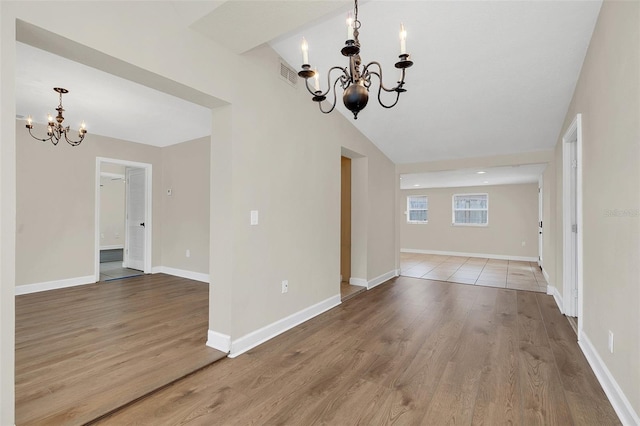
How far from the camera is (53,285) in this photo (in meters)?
4.58

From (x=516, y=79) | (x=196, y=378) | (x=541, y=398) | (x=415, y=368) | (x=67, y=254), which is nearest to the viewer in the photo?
(x=541, y=398)

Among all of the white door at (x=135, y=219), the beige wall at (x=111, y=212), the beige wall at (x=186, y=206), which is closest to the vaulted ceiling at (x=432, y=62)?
the beige wall at (x=186, y=206)

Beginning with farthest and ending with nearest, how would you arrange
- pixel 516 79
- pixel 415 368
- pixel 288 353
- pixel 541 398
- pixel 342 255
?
pixel 342 255 < pixel 516 79 < pixel 288 353 < pixel 415 368 < pixel 541 398

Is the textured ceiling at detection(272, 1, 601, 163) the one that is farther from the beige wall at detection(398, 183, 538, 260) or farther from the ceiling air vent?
the beige wall at detection(398, 183, 538, 260)

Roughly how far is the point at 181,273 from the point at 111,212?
609 cm

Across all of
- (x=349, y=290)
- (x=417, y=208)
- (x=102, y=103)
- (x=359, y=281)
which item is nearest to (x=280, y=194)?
(x=349, y=290)

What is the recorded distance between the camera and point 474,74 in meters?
3.23

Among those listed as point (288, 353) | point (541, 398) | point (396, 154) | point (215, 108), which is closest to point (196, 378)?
point (288, 353)

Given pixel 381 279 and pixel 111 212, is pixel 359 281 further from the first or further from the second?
pixel 111 212

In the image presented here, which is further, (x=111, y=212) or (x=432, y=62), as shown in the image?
(x=111, y=212)

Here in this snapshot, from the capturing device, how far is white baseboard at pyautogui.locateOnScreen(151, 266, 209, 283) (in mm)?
5277

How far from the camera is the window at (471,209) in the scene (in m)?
9.46

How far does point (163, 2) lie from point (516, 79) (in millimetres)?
3414

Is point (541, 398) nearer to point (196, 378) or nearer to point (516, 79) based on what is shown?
point (196, 378)
